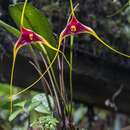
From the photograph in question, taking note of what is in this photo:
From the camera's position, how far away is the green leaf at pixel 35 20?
3.14 feet

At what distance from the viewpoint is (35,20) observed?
97 centimetres

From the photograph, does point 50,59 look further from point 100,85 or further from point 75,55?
point 100,85

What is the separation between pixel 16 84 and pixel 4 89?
245mm

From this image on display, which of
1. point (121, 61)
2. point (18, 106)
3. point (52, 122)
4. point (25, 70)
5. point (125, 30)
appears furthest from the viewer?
point (125, 30)

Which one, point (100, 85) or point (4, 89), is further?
point (4, 89)

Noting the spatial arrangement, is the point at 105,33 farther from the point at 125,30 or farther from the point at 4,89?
the point at 4,89

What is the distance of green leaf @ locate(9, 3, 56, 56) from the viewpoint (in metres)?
0.96

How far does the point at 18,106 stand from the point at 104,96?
49 cm

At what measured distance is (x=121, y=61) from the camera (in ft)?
4.66

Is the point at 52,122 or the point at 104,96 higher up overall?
the point at 52,122

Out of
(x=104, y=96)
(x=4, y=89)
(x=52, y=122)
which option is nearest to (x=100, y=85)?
(x=104, y=96)

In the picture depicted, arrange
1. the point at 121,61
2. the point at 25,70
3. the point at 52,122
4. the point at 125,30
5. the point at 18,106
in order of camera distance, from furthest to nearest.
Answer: the point at 125,30 < the point at 121,61 < the point at 25,70 < the point at 18,106 < the point at 52,122

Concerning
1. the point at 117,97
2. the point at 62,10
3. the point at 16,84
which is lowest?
the point at 117,97

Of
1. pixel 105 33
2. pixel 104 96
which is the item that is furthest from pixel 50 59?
pixel 104 96
